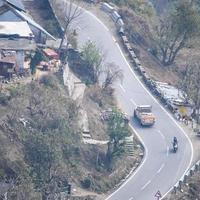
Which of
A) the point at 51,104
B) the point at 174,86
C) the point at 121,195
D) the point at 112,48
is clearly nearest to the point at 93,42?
the point at 112,48

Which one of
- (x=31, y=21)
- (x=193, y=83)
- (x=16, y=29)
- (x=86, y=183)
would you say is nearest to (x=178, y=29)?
(x=193, y=83)

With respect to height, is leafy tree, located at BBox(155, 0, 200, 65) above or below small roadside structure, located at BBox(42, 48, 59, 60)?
below

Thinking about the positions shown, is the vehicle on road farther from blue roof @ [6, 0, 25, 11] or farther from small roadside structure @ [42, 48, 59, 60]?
blue roof @ [6, 0, 25, 11]

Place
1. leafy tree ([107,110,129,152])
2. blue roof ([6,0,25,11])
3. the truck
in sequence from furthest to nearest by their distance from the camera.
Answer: blue roof ([6,0,25,11])
the truck
leafy tree ([107,110,129,152])

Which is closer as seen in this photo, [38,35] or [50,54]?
A: [50,54]

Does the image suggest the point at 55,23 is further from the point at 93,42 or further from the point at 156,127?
the point at 156,127

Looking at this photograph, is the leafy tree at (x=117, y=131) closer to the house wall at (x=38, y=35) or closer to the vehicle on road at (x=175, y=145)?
the vehicle on road at (x=175, y=145)

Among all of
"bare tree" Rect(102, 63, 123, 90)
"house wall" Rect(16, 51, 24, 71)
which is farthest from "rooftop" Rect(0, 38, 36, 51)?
"bare tree" Rect(102, 63, 123, 90)

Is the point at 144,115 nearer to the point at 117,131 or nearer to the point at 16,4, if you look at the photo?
the point at 117,131
